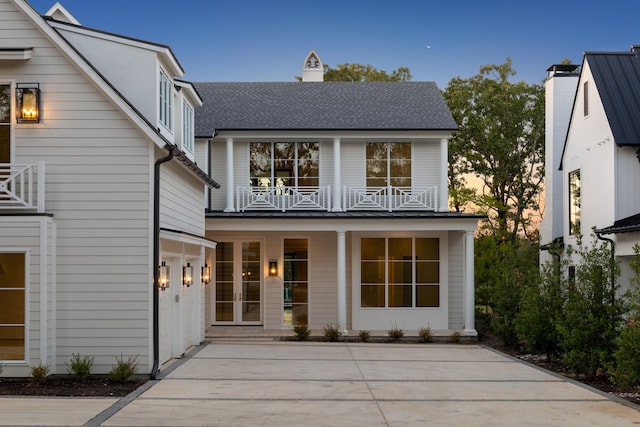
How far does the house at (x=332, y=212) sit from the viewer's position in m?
23.3

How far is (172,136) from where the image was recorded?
1655 centimetres

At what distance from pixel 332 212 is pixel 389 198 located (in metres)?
1.79

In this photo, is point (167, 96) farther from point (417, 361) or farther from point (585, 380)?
point (585, 380)

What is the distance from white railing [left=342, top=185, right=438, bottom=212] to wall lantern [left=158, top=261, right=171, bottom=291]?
29.0 feet

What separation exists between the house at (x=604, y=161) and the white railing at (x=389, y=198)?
4048mm

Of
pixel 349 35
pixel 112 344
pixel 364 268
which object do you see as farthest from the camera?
pixel 349 35

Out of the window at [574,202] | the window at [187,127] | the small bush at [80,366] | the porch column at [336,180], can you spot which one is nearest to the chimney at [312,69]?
the porch column at [336,180]

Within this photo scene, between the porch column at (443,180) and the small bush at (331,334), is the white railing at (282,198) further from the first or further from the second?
the small bush at (331,334)

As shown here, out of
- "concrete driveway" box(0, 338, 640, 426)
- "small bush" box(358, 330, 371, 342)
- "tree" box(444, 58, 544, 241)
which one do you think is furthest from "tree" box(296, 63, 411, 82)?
"concrete driveway" box(0, 338, 640, 426)

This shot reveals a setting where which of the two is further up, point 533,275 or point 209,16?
point 209,16

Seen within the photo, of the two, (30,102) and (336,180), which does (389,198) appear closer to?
(336,180)

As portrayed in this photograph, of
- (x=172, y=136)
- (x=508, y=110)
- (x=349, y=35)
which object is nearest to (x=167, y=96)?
(x=172, y=136)

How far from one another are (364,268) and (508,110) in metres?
16.9

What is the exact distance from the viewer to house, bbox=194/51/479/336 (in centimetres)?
2330
